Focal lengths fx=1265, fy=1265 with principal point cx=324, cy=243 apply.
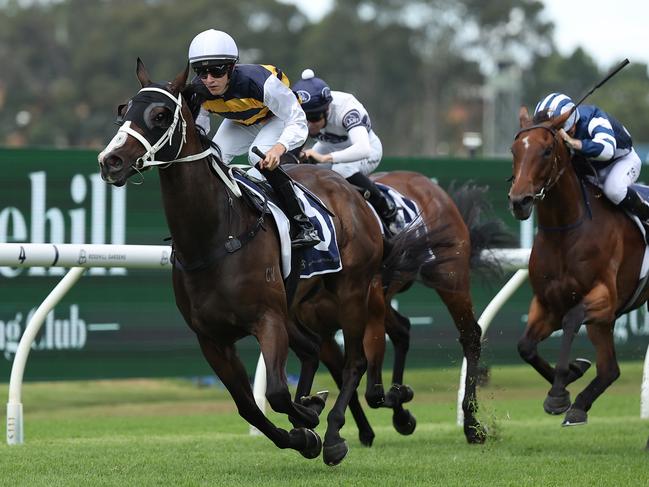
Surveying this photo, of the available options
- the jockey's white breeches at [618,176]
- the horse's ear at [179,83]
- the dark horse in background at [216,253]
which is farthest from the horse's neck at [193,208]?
the jockey's white breeches at [618,176]

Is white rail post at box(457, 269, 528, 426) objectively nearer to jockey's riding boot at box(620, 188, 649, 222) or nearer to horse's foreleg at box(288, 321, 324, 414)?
jockey's riding boot at box(620, 188, 649, 222)

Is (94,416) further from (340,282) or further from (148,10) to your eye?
(148,10)

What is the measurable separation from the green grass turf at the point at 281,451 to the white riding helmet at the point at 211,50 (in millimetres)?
1804

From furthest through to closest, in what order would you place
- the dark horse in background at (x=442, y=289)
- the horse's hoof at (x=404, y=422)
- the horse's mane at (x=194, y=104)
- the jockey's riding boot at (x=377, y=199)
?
the jockey's riding boot at (x=377, y=199) < the horse's hoof at (x=404, y=422) < the dark horse in background at (x=442, y=289) < the horse's mane at (x=194, y=104)

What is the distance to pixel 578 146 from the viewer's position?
6680 millimetres

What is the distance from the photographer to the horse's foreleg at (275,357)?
5254mm

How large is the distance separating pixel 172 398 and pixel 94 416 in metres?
1.34

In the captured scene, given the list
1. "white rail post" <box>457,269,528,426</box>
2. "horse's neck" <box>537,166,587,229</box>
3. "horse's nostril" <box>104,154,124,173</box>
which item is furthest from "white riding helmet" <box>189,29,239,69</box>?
"white rail post" <box>457,269,528,426</box>

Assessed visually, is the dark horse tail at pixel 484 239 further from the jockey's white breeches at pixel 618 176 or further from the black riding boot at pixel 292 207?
the black riding boot at pixel 292 207

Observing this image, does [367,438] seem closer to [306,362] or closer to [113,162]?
[306,362]

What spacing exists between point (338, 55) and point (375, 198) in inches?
1651

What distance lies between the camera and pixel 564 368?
636 cm

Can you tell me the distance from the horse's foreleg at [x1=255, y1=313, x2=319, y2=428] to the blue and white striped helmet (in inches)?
88.3

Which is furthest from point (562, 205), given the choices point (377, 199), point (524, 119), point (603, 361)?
point (377, 199)
